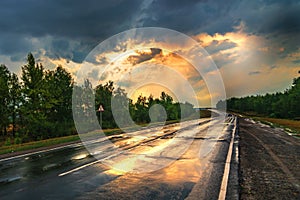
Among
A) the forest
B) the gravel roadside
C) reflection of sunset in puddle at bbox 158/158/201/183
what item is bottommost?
the gravel roadside

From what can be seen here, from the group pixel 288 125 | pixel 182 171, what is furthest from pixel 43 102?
pixel 288 125

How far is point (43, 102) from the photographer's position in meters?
30.7

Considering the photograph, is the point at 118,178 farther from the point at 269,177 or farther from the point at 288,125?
the point at 288,125

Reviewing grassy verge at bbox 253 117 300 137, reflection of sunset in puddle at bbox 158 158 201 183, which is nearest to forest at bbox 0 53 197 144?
grassy verge at bbox 253 117 300 137

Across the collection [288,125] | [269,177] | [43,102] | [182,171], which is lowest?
[288,125]

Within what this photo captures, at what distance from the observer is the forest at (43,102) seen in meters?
30.0

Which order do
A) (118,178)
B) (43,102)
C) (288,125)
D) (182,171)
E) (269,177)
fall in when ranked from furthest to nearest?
(288,125)
(43,102)
(182,171)
(269,177)
(118,178)

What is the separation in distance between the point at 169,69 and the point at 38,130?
18.3 meters

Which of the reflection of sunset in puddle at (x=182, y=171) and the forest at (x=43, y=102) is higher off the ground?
the forest at (x=43, y=102)

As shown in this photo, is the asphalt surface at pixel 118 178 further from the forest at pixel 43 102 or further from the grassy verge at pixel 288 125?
the forest at pixel 43 102

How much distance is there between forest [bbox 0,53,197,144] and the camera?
98.6 ft

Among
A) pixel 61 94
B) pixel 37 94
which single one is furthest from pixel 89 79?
pixel 37 94

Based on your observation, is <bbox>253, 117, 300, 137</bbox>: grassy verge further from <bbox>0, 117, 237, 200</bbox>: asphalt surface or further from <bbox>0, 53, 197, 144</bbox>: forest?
<bbox>0, 53, 197, 144</bbox>: forest

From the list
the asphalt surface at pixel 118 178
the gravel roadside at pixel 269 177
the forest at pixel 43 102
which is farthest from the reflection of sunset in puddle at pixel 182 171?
the forest at pixel 43 102
